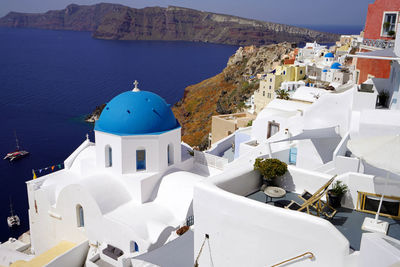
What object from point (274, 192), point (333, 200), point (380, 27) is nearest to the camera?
point (333, 200)

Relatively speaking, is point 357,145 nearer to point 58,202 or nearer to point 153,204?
point 153,204

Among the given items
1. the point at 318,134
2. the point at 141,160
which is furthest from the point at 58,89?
the point at 318,134

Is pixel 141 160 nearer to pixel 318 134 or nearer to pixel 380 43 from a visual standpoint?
pixel 318 134

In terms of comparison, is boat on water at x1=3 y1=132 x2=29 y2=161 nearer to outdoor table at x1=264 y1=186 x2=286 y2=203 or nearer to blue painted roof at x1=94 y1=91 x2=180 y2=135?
blue painted roof at x1=94 y1=91 x2=180 y2=135

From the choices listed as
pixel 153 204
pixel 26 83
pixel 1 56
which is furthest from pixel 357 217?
pixel 1 56

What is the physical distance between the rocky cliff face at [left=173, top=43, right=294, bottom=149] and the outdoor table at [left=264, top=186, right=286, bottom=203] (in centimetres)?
3848

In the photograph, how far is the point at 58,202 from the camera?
49.6 ft

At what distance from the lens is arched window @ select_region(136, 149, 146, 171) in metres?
15.4

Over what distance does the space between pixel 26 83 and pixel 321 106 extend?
95.6 metres

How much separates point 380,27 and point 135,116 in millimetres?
10644

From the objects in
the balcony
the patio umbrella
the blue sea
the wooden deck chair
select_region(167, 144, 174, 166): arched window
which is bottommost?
the blue sea

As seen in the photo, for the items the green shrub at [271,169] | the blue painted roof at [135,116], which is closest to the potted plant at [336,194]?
the green shrub at [271,169]

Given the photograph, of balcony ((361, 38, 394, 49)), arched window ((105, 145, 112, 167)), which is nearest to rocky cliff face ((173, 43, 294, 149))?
arched window ((105, 145, 112, 167))

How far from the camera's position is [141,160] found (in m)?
15.9
